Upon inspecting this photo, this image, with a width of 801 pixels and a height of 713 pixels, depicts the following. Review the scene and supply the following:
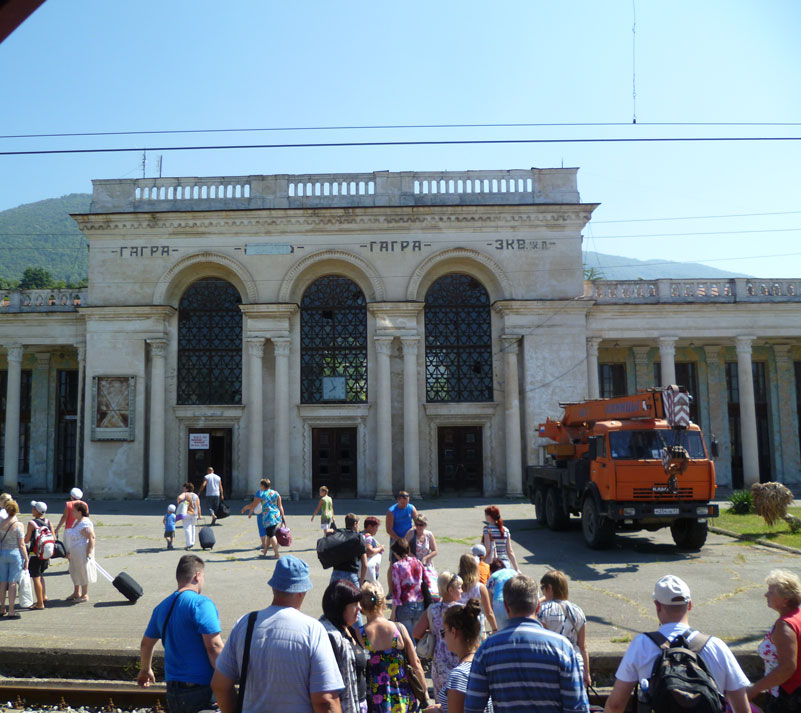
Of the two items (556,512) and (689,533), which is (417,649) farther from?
(556,512)

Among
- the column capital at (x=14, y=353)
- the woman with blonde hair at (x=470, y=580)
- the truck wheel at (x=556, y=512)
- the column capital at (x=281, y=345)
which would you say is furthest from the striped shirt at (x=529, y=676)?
the column capital at (x=14, y=353)

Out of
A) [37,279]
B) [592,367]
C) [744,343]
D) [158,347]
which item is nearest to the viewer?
[158,347]

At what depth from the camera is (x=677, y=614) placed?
4.05 meters

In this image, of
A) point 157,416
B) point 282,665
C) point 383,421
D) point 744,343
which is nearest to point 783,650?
point 282,665

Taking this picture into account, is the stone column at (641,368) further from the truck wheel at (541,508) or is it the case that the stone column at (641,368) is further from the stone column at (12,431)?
the stone column at (12,431)

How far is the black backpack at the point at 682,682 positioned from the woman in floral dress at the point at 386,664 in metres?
1.71

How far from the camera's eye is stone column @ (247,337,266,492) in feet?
81.4

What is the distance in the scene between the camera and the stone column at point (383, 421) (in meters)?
24.6

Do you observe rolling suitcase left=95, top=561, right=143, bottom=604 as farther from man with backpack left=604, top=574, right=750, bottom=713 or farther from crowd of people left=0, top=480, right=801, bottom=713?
man with backpack left=604, top=574, right=750, bottom=713

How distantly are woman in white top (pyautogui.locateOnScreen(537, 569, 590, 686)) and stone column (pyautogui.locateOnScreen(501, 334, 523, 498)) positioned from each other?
63.5 ft

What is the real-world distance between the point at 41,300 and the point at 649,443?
24487mm

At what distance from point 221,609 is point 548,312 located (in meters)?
18.3

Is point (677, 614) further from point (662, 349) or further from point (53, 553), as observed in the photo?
point (662, 349)

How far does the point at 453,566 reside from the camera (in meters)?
12.9
